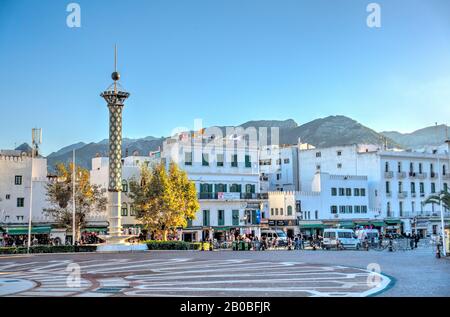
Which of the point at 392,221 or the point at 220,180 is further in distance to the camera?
the point at 392,221

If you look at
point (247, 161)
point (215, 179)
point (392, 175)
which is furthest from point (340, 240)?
point (392, 175)

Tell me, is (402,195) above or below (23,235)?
above

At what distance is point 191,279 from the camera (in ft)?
78.3

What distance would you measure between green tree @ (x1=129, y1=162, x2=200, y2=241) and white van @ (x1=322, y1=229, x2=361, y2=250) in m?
12.3

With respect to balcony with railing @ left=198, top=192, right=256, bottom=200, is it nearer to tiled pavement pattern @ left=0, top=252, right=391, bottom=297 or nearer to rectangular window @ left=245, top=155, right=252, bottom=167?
rectangular window @ left=245, top=155, right=252, bottom=167

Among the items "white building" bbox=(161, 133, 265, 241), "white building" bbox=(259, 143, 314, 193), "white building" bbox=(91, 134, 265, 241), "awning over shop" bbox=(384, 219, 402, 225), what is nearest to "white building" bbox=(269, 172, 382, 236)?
"awning over shop" bbox=(384, 219, 402, 225)

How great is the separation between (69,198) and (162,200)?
804 cm

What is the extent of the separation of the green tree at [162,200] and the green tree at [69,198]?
3.43 metres

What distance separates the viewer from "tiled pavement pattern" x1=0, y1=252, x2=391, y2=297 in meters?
19.5

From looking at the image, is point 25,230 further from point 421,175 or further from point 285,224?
point 421,175

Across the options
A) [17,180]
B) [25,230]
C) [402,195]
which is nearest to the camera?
[25,230]

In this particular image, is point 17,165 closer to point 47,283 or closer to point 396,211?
point 47,283

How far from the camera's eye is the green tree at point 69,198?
176 feet
